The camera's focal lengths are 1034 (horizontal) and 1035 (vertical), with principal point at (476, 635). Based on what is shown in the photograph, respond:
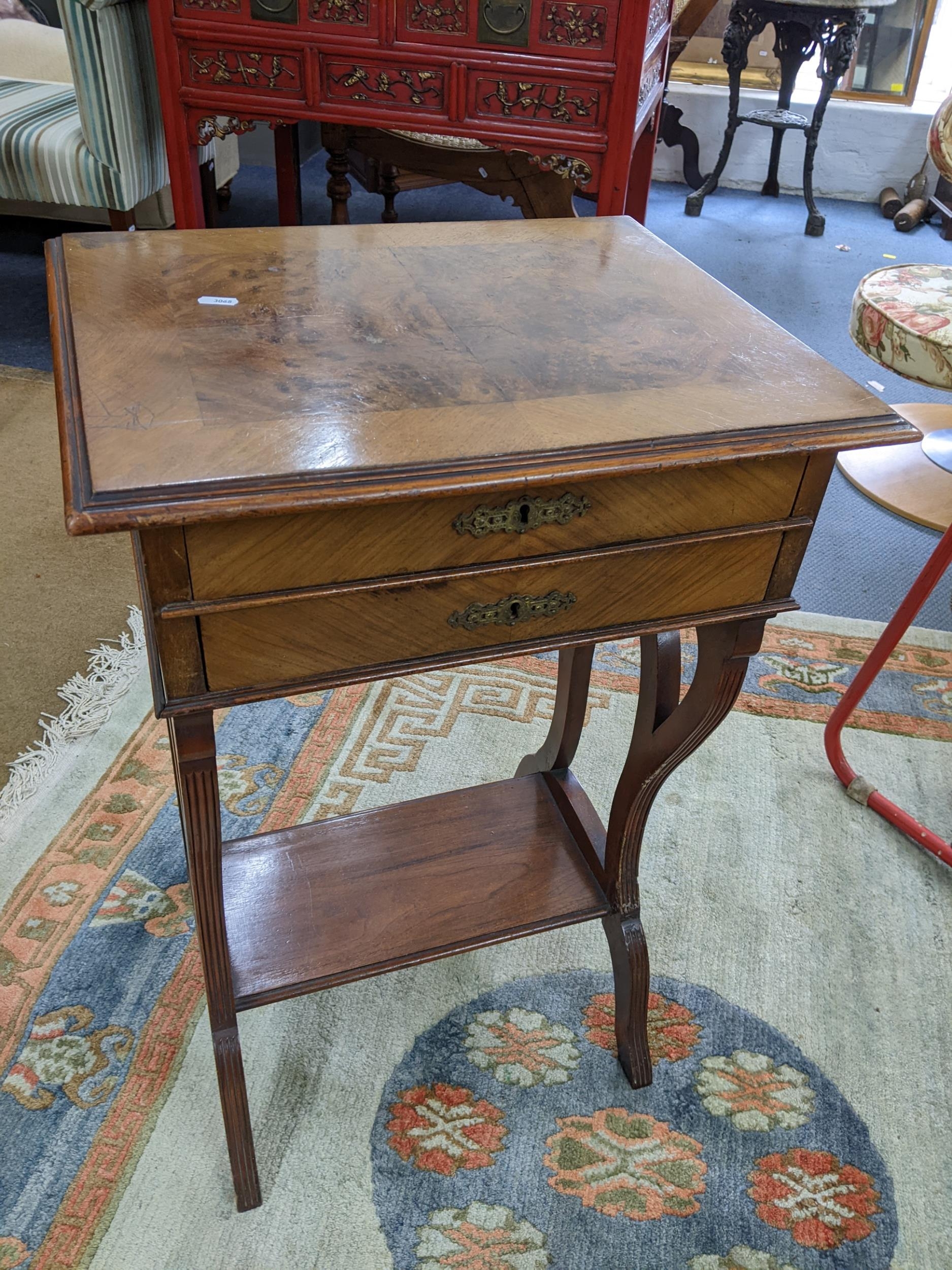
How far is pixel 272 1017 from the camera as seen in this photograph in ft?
4.44

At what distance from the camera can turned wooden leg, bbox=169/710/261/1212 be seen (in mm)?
887

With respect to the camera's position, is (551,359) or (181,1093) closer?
(551,359)

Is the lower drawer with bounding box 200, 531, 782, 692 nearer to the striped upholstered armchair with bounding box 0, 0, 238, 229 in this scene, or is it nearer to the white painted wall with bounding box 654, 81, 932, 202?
the striped upholstered armchair with bounding box 0, 0, 238, 229

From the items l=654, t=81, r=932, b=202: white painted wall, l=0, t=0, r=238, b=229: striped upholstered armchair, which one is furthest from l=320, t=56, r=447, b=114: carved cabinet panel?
l=654, t=81, r=932, b=202: white painted wall

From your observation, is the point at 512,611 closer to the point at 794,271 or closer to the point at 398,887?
the point at 398,887

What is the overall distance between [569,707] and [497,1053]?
0.46m

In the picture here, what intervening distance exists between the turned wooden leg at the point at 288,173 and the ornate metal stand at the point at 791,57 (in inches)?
64.2

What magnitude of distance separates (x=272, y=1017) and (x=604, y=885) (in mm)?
470

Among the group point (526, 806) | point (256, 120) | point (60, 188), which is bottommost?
point (526, 806)

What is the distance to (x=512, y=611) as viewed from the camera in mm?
893

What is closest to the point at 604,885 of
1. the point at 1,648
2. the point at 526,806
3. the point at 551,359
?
the point at 526,806

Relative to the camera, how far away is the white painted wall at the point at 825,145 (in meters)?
4.26

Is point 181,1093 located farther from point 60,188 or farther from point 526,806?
point 60,188

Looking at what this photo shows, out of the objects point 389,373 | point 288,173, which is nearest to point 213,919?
point 389,373
